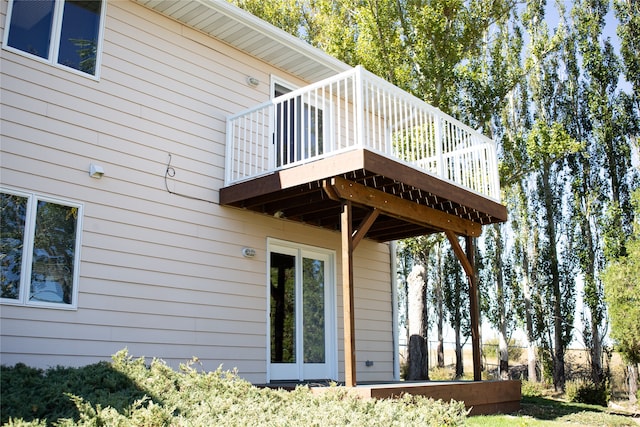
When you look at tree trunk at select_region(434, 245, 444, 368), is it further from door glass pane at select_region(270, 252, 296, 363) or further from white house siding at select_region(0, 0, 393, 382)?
white house siding at select_region(0, 0, 393, 382)

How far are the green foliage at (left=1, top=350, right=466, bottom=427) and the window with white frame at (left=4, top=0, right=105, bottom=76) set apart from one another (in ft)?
11.0

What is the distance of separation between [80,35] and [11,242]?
2543 millimetres

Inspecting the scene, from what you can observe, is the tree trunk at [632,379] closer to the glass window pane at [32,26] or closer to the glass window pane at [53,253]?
the glass window pane at [53,253]

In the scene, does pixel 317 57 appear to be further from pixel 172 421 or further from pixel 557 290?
pixel 557 290

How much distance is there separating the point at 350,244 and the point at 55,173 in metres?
3.29

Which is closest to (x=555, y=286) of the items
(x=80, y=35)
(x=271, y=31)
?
(x=271, y=31)

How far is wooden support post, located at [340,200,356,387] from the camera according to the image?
6.50 m

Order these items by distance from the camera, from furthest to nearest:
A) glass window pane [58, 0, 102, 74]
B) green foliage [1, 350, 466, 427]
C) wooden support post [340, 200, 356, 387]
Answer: glass window pane [58, 0, 102, 74], wooden support post [340, 200, 356, 387], green foliage [1, 350, 466, 427]

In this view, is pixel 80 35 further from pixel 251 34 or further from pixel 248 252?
pixel 248 252

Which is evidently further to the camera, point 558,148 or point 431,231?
point 558,148

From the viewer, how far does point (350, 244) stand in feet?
22.9

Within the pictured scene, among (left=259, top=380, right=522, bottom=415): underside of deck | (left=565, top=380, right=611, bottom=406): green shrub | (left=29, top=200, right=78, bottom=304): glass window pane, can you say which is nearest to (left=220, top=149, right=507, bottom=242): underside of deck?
(left=259, top=380, right=522, bottom=415): underside of deck

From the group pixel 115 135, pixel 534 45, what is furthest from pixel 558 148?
pixel 115 135

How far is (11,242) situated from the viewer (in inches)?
228
